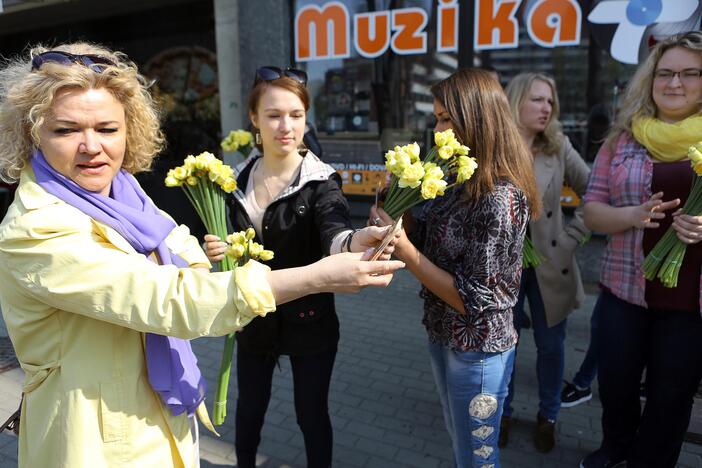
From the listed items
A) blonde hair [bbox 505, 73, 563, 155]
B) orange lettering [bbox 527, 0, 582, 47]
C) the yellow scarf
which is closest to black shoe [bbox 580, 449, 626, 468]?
the yellow scarf

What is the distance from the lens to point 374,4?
608cm

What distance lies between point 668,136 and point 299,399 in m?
2.00

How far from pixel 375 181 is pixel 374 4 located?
215 cm

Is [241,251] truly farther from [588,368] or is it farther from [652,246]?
[588,368]

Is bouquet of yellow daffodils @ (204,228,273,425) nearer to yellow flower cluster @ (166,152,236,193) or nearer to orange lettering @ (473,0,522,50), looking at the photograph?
yellow flower cluster @ (166,152,236,193)

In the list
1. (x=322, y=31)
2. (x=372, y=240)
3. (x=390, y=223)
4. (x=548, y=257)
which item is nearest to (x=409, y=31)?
(x=322, y=31)

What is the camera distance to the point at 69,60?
4.18 ft

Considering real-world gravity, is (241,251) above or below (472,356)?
above

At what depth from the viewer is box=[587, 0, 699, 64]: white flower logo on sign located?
4801 millimetres

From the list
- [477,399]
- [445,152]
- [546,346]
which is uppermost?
[445,152]

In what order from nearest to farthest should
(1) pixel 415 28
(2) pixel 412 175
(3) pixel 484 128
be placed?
(2) pixel 412 175
(3) pixel 484 128
(1) pixel 415 28

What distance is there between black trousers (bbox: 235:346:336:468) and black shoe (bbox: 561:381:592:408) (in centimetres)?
188

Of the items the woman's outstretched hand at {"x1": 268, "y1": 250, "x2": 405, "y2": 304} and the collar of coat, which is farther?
the collar of coat

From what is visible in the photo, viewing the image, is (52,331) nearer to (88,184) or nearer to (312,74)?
(88,184)
